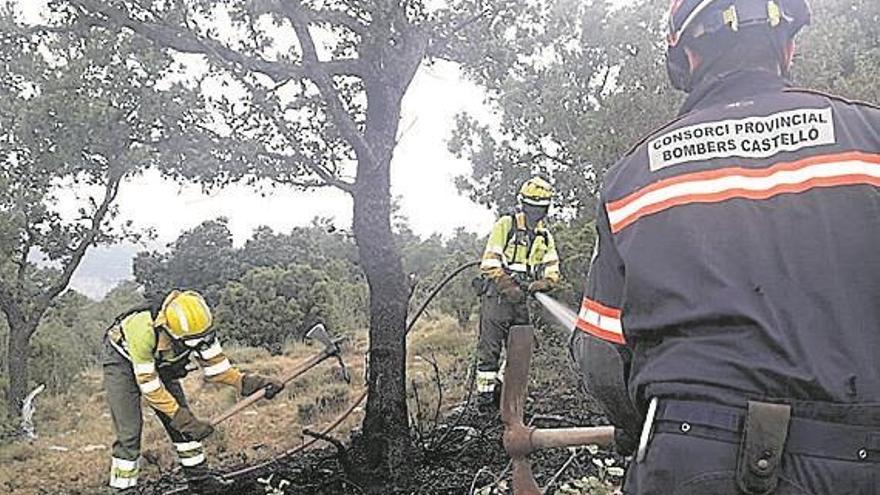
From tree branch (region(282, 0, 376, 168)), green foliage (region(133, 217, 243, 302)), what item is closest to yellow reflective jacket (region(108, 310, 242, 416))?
tree branch (region(282, 0, 376, 168))

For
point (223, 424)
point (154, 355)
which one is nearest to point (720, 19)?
point (154, 355)

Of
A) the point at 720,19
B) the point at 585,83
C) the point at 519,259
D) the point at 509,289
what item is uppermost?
the point at 585,83

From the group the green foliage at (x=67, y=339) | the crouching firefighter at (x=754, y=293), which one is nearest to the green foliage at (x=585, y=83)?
the green foliage at (x=67, y=339)

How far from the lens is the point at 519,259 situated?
319 inches

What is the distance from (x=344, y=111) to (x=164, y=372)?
7.06 ft

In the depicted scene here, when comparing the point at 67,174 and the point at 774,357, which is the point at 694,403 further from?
the point at 67,174

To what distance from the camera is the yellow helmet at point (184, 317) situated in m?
5.61

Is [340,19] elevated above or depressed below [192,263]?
above

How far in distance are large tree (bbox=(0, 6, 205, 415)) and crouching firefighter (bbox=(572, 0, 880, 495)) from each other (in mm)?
5312

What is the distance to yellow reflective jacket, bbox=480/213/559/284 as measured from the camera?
8.03 m

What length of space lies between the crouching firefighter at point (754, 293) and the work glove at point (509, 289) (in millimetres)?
6049

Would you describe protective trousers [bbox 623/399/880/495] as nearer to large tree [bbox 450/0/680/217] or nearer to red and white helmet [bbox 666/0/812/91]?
red and white helmet [bbox 666/0/812/91]

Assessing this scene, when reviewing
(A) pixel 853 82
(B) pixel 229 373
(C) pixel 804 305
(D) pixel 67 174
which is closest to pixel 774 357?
(C) pixel 804 305

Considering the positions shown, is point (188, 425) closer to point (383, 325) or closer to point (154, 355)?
point (154, 355)
